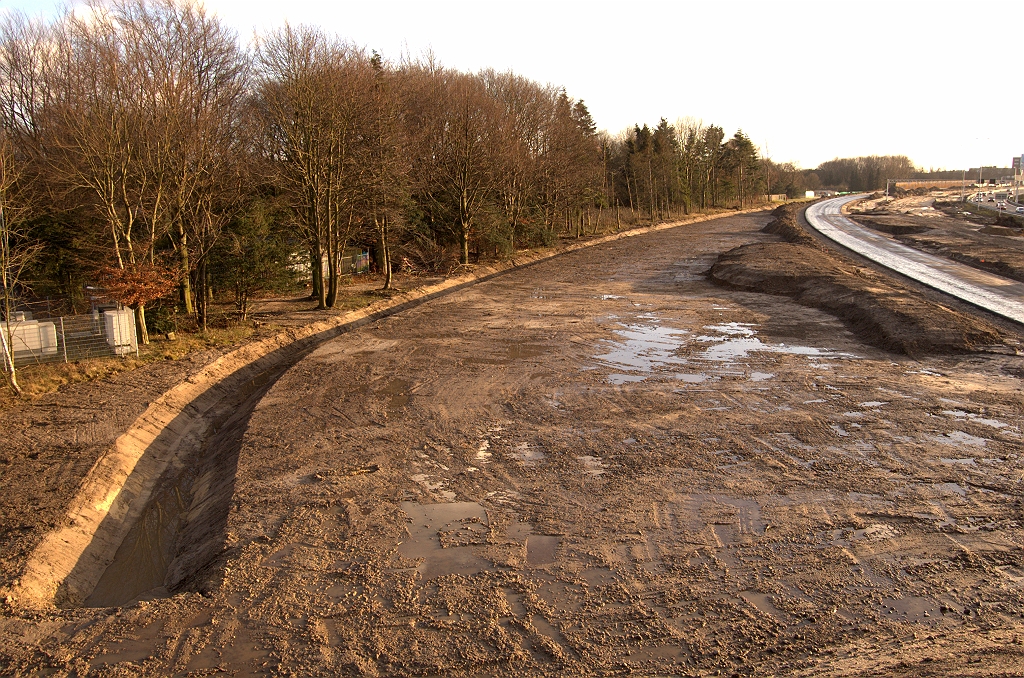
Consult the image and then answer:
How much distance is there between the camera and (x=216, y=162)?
20562mm

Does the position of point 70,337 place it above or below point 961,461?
above

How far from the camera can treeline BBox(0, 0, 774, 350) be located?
1708 cm

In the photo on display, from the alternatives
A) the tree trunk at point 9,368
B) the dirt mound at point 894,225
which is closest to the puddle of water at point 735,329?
the tree trunk at point 9,368

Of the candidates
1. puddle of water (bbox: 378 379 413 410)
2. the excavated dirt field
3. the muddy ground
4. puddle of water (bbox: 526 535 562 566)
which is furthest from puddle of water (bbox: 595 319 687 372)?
the muddy ground

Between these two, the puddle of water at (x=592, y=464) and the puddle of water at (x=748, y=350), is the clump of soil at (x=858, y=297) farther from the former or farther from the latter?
the puddle of water at (x=592, y=464)

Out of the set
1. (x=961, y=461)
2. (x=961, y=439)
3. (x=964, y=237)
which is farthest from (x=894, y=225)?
(x=961, y=461)

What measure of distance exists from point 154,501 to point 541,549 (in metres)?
6.62

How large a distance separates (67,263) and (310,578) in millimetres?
16781

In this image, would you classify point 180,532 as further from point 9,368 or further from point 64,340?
point 64,340

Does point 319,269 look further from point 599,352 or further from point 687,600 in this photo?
point 687,600

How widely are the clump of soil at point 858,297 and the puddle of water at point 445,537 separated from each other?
1300 centimetres

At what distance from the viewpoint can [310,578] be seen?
24.5 ft

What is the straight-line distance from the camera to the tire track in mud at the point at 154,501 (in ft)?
26.8

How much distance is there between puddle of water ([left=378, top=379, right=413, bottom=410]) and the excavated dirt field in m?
0.08
